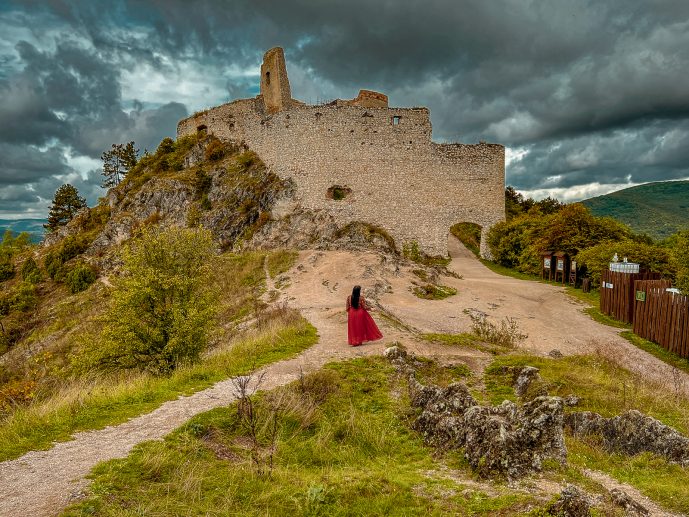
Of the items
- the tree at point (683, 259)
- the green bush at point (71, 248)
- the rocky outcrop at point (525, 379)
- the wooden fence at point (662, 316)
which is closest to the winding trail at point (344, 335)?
the wooden fence at point (662, 316)

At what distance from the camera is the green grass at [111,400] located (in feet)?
20.7

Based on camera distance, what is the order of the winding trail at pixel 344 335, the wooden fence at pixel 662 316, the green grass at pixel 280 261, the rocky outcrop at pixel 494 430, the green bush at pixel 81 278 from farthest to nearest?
the green bush at pixel 81 278 < the green grass at pixel 280 261 < the wooden fence at pixel 662 316 < the rocky outcrop at pixel 494 430 < the winding trail at pixel 344 335

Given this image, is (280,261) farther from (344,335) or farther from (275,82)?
(275,82)

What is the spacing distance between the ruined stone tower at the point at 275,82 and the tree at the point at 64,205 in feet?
127

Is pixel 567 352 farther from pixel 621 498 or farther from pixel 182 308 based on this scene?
pixel 182 308

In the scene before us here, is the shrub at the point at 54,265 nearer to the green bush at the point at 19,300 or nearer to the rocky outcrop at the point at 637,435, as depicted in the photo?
the green bush at the point at 19,300

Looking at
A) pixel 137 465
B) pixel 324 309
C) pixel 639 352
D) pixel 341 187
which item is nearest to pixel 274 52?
pixel 341 187

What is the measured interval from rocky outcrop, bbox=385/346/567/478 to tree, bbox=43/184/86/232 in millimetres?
67568

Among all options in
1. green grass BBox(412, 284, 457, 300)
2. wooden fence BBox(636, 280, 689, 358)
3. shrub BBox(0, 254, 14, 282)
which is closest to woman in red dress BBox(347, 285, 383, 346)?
green grass BBox(412, 284, 457, 300)

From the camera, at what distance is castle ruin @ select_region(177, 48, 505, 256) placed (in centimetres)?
3569

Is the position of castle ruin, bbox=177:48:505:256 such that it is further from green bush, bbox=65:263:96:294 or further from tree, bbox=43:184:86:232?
tree, bbox=43:184:86:232

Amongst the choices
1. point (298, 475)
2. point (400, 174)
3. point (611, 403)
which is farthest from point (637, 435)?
point (400, 174)

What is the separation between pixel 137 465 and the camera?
5.39m

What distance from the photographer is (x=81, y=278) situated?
115ft
